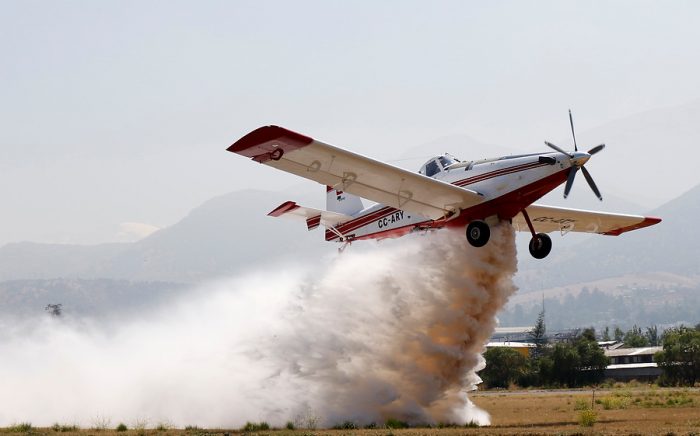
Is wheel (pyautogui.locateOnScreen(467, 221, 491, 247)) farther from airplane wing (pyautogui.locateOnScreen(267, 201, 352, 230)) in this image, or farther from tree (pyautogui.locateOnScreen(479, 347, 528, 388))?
tree (pyautogui.locateOnScreen(479, 347, 528, 388))

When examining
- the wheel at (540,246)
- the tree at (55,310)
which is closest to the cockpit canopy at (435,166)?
the wheel at (540,246)

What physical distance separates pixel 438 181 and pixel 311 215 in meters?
7.79

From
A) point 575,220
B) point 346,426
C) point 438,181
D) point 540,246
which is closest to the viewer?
point 346,426

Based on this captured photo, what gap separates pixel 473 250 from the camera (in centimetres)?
3006

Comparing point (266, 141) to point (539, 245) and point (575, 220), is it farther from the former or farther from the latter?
point (575, 220)

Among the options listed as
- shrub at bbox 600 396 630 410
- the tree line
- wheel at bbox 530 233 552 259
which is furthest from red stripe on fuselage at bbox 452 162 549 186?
the tree line

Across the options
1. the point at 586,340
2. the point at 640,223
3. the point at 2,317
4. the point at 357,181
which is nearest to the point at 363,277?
the point at 357,181

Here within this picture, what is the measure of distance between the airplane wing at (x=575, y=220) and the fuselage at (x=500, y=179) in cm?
341

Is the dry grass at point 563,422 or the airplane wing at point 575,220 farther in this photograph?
the airplane wing at point 575,220

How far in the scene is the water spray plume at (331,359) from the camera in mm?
28797

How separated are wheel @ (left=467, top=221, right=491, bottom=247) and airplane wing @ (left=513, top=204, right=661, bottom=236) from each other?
14.2ft

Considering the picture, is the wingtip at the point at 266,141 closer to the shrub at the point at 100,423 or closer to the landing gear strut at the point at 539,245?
the landing gear strut at the point at 539,245

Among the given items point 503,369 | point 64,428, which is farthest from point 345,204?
point 503,369

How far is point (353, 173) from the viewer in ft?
94.3
